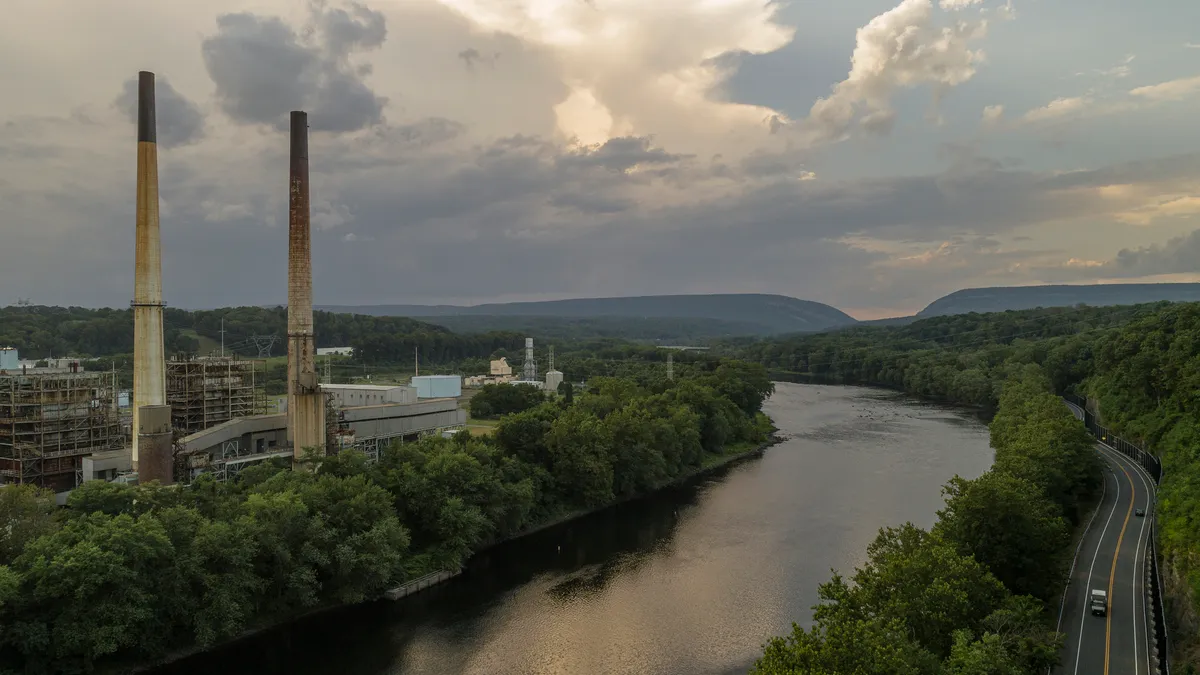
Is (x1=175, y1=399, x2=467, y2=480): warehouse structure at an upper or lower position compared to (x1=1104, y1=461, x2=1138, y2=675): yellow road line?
upper

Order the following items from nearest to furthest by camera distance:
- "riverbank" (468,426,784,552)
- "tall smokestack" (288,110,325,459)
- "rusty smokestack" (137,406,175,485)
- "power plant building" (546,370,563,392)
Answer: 1. "rusty smokestack" (137,406,175,485)
2. "riverbank" (468,426,784,552)
3. "tall smokestack" (288,110,325,459)
4. "power plant building" (546,370,563,392)

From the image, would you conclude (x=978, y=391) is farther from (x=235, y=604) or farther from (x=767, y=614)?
(x=235, y=604)

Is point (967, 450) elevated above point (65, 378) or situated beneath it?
situated beneath

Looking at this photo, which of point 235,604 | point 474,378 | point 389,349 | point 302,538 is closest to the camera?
point 235,604

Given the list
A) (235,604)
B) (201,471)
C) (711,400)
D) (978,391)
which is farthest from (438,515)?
(978,391)

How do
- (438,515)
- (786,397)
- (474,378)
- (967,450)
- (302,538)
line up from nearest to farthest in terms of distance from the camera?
(302,538) → (438,515) → (967,450) → (474,378) → (786,397)

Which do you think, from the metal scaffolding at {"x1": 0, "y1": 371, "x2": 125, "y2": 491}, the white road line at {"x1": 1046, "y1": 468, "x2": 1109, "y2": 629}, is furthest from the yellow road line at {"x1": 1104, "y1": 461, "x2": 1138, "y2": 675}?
the metal scaffolding at {"x1": 0, "y1": 371, "x2": 125, "y2": 491}

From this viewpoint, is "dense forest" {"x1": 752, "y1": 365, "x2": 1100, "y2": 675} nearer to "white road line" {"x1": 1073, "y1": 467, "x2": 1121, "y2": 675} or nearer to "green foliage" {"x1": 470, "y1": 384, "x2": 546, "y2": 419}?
"white road line" {"x1": 1073, "y1": 467, "x2": 1121, "y2": 675}
